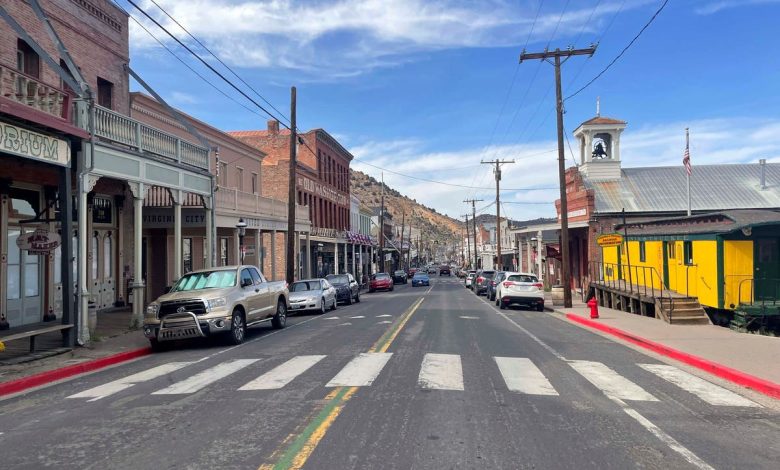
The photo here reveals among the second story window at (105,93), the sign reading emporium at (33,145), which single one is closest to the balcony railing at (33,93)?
the sign reading emporium at (33,145)

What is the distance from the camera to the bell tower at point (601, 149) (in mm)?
40219

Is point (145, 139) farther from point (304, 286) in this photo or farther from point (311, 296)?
point (304, 286)

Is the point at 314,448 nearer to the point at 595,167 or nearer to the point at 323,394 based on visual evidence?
the point at 323,394

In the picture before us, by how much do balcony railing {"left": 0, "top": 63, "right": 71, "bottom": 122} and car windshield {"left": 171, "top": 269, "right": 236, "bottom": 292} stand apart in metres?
4.39

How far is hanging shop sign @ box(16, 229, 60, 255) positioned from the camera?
1291 cm

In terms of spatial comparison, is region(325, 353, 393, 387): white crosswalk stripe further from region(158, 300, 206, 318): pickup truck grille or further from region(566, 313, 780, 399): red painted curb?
region(566, 313, 780, 399): red painted curb

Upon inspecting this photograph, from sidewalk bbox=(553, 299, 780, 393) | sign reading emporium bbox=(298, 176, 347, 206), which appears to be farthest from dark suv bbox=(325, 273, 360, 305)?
sign reading emporium bbox=(298, 176, 347, 206)

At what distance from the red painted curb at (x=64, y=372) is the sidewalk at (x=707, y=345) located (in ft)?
35.6

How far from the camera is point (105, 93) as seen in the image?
19344mm

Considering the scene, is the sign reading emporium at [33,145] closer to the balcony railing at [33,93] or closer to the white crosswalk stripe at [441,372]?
the balcony railing at [33,93]

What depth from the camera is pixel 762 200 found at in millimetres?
38438

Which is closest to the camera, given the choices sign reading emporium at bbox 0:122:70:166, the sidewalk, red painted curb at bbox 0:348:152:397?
red painted curb at bbox 0:348:152:397

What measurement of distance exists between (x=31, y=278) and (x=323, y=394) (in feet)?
38.9

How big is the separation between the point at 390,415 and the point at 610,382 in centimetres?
398
